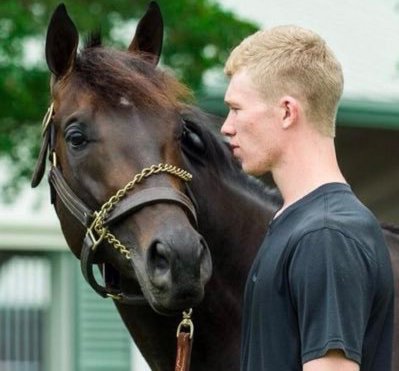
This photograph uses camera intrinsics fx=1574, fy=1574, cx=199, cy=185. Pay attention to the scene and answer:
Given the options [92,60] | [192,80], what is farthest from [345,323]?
[192,80]

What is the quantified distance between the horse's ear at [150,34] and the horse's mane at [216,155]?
1.06ft

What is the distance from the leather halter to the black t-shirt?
3.35 feet

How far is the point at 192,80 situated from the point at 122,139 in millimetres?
6744

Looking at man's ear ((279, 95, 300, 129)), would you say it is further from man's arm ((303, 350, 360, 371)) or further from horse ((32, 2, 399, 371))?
horse ((32, 2, 399, 371))

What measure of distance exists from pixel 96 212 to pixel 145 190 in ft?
0.68

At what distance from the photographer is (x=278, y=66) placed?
3.90 meters

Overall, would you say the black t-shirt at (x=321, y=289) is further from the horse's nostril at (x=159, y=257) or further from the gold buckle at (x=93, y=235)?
the gold buckle at (x=93, y=235)

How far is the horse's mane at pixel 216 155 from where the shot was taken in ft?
17.6

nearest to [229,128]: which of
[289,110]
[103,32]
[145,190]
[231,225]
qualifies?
[289,110]

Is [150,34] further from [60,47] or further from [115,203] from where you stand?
[115,203]

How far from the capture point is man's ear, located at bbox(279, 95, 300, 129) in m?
3.86

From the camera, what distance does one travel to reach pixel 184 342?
197 inches

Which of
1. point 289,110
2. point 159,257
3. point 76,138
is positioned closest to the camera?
point 289,110

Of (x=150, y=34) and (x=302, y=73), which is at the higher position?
(x=150, y=34)
